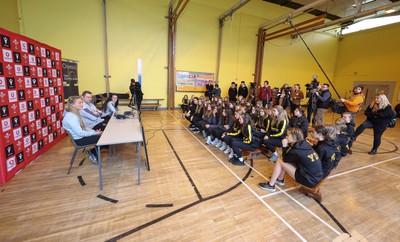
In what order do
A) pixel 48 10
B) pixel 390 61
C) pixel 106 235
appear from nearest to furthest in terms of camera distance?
pixel 106 235 < pixel 48 10 < pixel 390 61

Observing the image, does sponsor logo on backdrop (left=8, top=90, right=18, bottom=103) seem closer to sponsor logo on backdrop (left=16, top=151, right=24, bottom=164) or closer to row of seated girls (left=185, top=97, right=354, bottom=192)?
sponsor logo on backdrop (left=16, top=151, right=24, bottom=164)

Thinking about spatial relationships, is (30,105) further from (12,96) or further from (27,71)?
(27,71)

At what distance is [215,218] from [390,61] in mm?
14546

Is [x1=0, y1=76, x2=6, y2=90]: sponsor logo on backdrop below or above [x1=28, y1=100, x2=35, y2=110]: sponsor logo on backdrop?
above

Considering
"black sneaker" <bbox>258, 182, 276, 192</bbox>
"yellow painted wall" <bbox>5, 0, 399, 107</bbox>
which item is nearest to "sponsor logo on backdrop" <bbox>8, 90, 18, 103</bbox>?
"black sneaker" <bbox>258, 182, 276, 192</bbox>

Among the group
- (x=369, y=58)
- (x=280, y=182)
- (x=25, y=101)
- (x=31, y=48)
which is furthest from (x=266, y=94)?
(x=25, y=101)

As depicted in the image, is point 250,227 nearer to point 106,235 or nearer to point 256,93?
point 106,235

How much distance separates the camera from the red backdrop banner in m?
2.56

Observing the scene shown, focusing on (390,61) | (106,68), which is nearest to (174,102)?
(106,68)

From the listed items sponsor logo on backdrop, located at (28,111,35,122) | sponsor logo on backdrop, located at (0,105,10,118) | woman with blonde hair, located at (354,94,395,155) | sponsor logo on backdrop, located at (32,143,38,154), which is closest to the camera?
sponsor logo on backdrop, located at (0,105,10,118)

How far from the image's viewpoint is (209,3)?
9148mm

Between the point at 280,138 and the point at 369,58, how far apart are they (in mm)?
12660

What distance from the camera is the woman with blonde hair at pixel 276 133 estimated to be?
3.58 meters

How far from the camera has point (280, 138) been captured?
3609 millimetres
